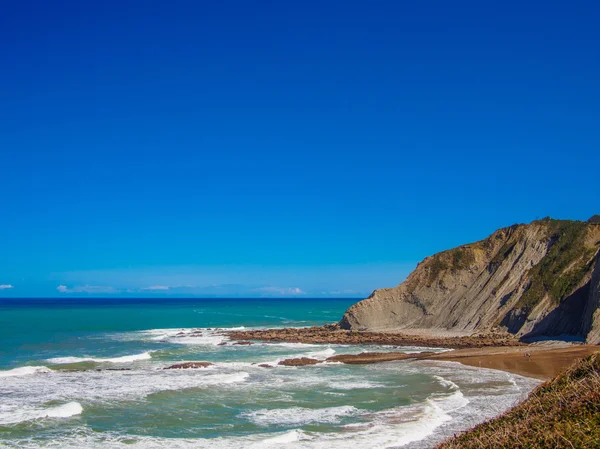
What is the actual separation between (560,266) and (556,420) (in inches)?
1802

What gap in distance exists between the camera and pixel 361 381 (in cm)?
2983

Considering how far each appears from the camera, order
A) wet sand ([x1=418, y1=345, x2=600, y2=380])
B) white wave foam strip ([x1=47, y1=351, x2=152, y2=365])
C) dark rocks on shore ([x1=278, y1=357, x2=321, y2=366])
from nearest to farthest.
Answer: wet sand ([x1=418, y1=345, x2=600, y2=380]) → dark rocks on shore ([x1=278, y1=357, x2=321, y2=366]) → white wave foam strip ([x1=47, y1=351, x2=152, y2=365])

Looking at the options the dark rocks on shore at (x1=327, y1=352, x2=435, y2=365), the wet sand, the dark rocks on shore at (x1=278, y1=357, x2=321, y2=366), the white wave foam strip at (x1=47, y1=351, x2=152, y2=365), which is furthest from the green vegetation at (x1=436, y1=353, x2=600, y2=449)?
the white wave foam strip at (x1=47, y1=351, x2=152, y2=365)

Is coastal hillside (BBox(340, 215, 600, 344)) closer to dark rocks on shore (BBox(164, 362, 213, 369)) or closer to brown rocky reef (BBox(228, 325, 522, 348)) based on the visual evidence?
brown rocky reef (BBox(228, 325, 522, 348))

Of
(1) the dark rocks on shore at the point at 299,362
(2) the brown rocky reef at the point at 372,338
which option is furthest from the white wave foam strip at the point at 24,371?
(2) the brown rocky reef at the point at 372,338

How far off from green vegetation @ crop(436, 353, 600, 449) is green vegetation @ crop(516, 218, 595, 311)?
39232 mm

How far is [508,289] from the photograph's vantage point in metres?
55.2

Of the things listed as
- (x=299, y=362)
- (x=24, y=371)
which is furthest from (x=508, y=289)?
(x=24, y=371)

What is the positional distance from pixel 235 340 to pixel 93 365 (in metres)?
19.4

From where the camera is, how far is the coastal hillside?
156ft

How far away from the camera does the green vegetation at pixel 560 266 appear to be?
162 feet

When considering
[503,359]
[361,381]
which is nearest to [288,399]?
[361,381]

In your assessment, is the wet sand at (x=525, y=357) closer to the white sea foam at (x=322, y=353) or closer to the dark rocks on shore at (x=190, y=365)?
the white sea foam at (x=322, y=353)

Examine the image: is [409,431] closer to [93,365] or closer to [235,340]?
[93,365]
